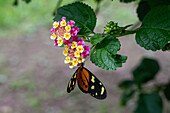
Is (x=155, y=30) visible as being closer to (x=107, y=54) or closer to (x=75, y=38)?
(x=107, y=54)

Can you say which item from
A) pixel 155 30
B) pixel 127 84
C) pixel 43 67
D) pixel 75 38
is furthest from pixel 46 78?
pixel 155 30

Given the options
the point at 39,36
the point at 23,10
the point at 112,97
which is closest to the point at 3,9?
the point at 23,10

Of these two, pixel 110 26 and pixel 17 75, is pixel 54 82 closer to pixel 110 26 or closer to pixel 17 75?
pixel 17 75

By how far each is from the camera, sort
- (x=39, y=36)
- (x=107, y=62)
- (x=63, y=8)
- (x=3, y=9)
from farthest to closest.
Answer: (x=3, y=9), (x=39, y=36), (x=63, y=8), (x=107, y=62)

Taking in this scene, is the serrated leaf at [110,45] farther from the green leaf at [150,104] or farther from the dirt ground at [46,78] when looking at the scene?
the dirt ground at [46,78]

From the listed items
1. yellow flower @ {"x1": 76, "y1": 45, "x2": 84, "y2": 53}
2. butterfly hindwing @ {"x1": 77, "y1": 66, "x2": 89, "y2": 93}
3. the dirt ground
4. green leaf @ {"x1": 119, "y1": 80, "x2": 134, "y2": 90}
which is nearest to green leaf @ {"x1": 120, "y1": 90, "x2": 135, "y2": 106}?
green leaf @ {"x1": 119, "y1": 80, "x2": 134, "y2": 90}

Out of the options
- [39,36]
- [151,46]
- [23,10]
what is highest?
[23,10]

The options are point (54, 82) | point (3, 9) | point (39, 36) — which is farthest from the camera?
point (3, 9)
